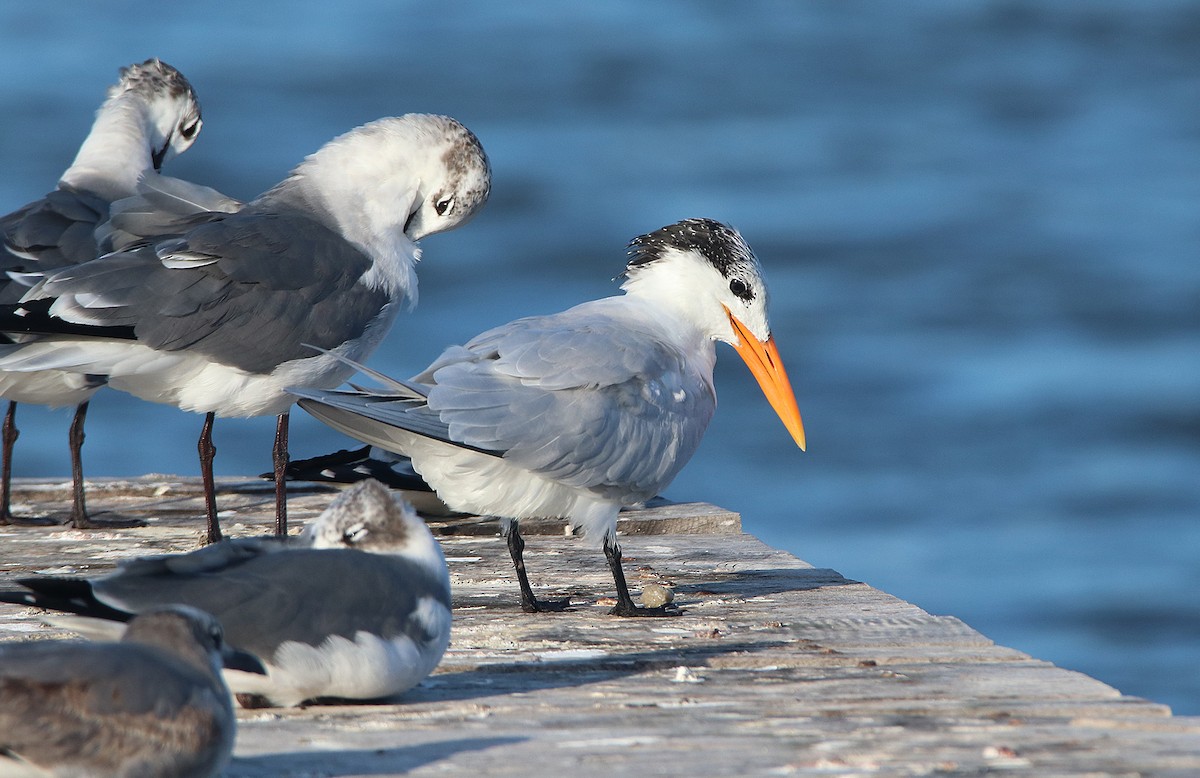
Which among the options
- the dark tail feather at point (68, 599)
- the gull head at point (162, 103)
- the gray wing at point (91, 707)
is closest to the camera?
the gray wing at point (91, 707)

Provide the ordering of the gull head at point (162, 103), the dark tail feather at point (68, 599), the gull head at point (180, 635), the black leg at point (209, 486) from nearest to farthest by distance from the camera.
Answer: the gull head at point (180, 635)
the dark tail feather at point (68, 599)
the black leg at point (209, 486)
the gull head at point (162, 103)

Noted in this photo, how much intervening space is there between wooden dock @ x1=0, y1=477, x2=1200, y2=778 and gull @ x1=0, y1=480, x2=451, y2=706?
88 millimetres

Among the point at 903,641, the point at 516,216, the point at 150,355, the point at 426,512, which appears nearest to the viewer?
the point at 903,641

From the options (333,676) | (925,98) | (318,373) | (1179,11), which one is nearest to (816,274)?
(925,98)

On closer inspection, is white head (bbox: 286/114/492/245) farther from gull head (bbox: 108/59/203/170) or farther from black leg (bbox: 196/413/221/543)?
gull head (bbox: 108/59/203/170)

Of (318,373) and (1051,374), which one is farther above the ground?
(1051,374)

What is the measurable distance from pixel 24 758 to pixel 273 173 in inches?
570

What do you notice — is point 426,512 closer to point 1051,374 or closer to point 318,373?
point 318,373

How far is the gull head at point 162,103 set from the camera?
7.64 m

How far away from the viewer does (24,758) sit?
99.8 inches

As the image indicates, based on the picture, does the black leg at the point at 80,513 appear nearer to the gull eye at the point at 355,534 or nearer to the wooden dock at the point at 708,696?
the wooden dock at the point at 708,696

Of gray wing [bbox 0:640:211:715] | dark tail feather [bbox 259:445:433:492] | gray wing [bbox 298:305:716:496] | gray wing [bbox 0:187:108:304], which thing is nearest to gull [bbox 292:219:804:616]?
gray wing [bbox 298:305:716:496]

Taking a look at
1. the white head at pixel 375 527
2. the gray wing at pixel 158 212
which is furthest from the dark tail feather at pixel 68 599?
the gray wing at pixel 158 212

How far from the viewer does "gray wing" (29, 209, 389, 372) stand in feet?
17.3
